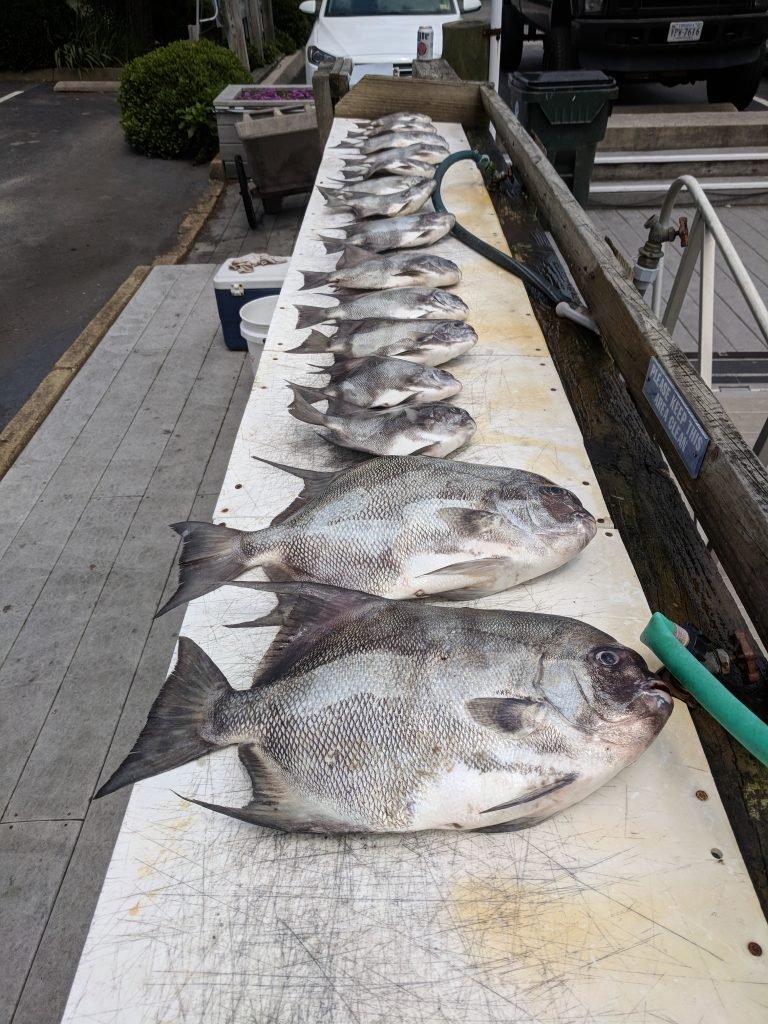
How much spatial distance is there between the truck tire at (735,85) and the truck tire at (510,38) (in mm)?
3727

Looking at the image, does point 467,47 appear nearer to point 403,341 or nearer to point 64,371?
point 64,371

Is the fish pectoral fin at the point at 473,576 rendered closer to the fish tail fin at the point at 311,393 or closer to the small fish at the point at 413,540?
the small fish at the point at 413,540

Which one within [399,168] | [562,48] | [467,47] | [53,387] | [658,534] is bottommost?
[53,387]

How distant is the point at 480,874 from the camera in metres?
1.26

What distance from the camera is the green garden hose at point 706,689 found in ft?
4.08

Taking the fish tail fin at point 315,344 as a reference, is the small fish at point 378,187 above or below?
above

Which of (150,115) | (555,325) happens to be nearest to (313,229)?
(555,325)

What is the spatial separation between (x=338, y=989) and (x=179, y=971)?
267 millimetres

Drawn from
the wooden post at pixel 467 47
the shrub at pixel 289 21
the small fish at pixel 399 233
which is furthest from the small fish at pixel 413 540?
the shrub at pixel 289 21

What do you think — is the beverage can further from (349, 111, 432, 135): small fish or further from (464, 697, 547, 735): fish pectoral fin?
(464, 697, 547, 735): fish pectoral fin

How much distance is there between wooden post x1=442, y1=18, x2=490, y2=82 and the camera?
6801mm

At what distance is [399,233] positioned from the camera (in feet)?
12.1

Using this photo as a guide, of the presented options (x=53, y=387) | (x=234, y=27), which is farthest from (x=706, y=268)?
(x=234, y=27)

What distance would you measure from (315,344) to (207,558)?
4.34ft
